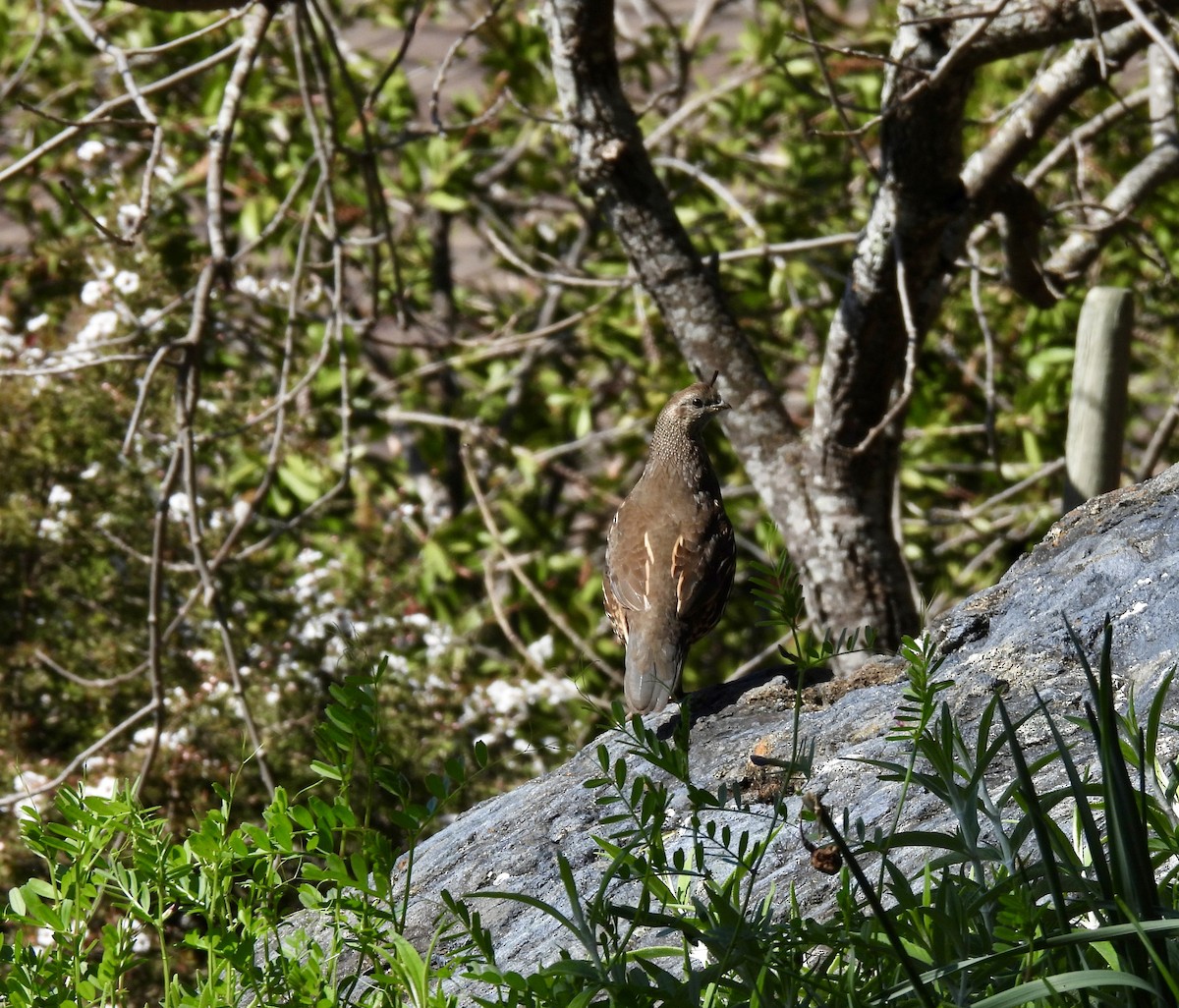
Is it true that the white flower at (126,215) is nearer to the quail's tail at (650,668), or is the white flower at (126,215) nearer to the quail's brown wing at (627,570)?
the quail's brown wing at (627,570)

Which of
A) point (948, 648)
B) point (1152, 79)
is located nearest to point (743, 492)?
point (1152, 79)

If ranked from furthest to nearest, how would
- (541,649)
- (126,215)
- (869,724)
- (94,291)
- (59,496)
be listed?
(541,649) → (126,215) → (94,291) → (59,496) → (869,724)

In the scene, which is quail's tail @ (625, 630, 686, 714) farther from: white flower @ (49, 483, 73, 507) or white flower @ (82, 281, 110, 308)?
white flower @ (82, 281, 110, 308)

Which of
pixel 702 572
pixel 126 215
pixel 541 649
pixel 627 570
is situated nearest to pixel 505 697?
pixel 541 649

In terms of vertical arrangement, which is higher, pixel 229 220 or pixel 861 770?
pixel 229 220

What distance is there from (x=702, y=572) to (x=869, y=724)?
120cm

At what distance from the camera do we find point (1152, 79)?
13.6 ft

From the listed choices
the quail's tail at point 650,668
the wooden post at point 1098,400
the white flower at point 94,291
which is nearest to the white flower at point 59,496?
the white flower at point 94,291

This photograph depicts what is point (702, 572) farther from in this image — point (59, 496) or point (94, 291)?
point (94, 291)

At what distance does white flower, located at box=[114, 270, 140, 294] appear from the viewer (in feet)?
14.8

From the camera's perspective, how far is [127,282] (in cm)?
454

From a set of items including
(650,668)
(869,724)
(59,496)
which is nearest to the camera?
(869,724)

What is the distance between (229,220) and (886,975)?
5089 millimetres

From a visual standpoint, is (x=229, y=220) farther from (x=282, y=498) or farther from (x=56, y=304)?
(x=282, y=498)
